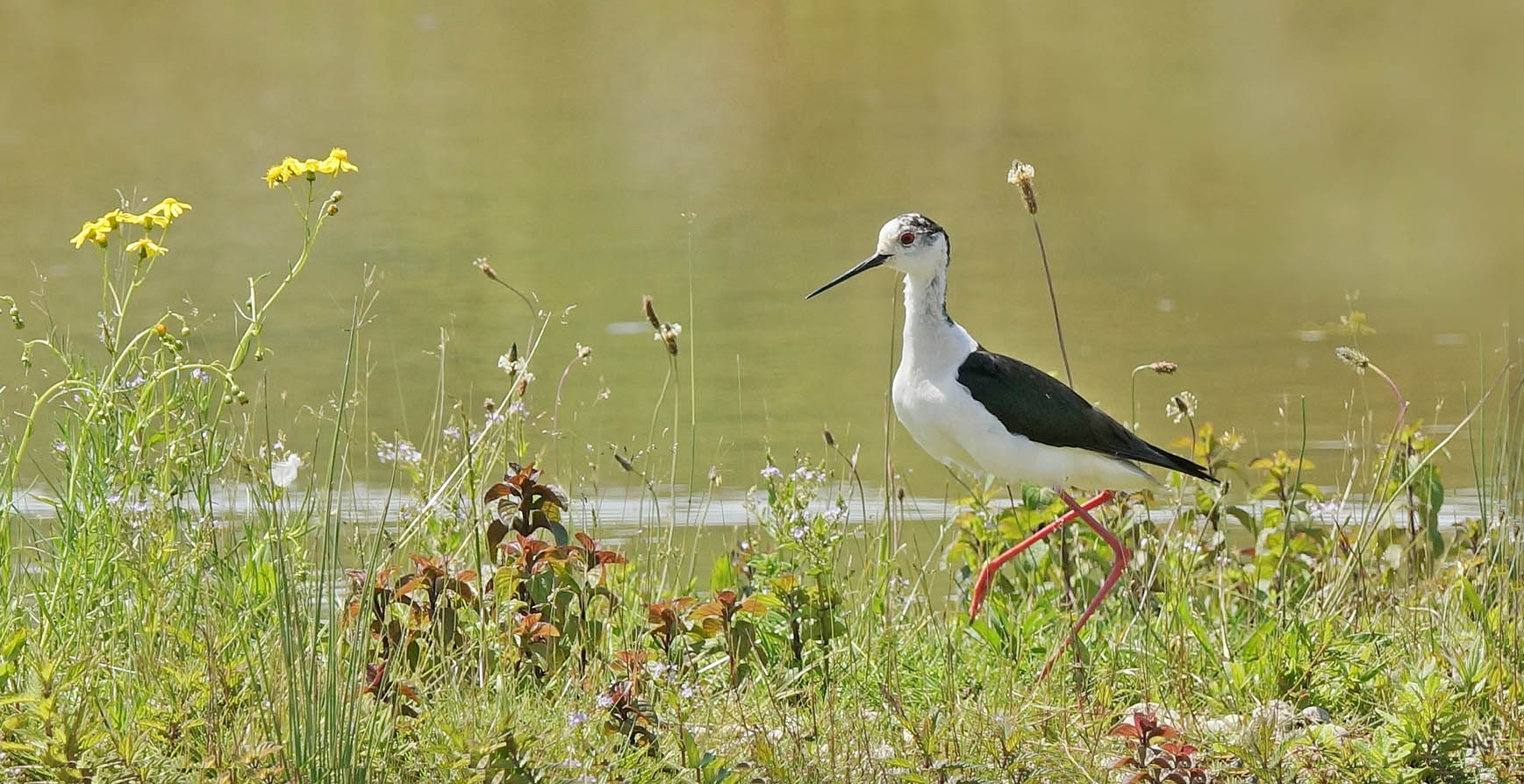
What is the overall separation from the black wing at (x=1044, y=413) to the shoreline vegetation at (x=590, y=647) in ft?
0.80

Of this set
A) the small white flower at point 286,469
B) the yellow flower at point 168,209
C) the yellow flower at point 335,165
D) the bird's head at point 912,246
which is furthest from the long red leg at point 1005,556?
the yellow flower at point 168,209

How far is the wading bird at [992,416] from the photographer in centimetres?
447

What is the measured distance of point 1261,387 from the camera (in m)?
7.16

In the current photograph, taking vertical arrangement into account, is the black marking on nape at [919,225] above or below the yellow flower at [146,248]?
above

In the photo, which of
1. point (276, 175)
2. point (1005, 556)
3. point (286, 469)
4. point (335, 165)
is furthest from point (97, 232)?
point (1005, 556)

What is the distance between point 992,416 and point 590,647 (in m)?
1.19

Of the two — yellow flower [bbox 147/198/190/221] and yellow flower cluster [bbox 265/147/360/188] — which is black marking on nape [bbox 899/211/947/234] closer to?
yellow flower cluster [bbox 265/147/360/188]

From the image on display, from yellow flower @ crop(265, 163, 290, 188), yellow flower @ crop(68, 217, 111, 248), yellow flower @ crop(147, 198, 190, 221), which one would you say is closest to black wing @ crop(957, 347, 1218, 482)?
yellow flower @ crop(265, 163, 290, 188)

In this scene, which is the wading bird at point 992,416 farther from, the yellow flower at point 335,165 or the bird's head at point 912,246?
the yellow flower at point 335,165

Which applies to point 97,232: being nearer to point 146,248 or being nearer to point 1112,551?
point 146,248

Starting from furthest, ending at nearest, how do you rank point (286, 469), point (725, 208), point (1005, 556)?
1. point (725, 208)
2. point (1005, 556)
3. point (286, 469)

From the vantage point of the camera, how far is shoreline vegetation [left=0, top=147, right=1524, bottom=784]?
10.3ft

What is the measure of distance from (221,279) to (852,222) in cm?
306

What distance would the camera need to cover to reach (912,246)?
15.2 feet
